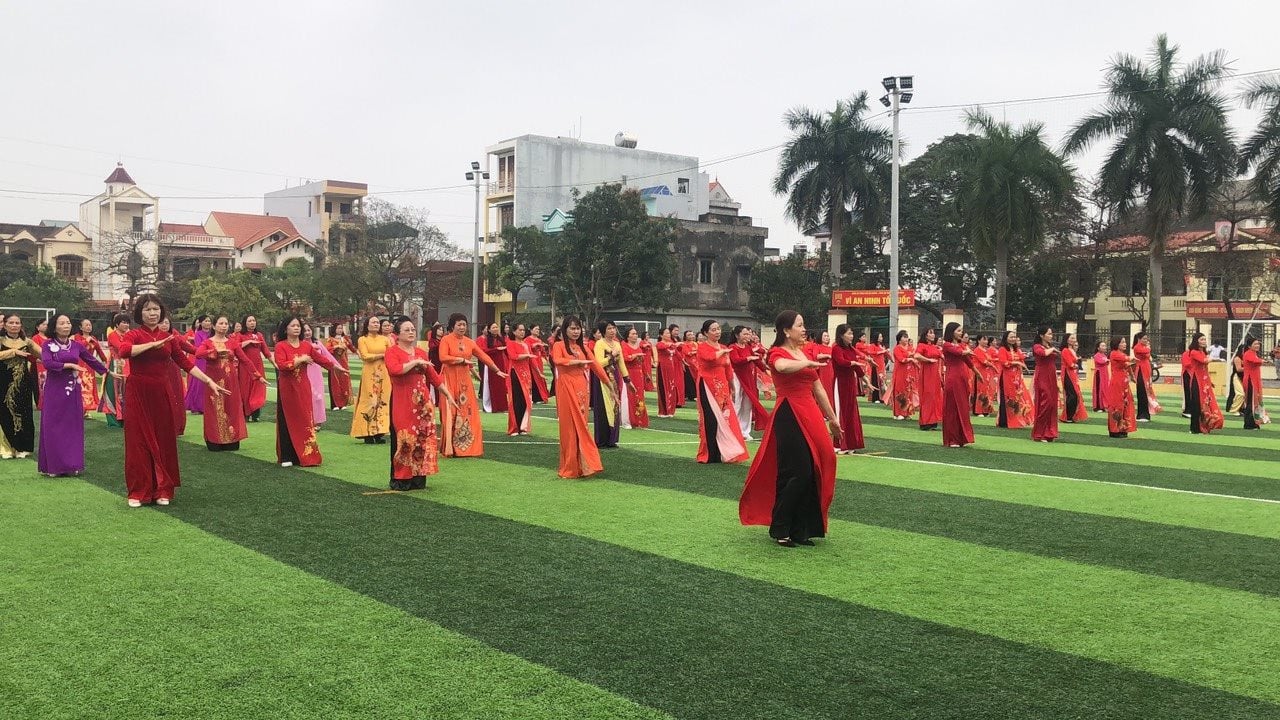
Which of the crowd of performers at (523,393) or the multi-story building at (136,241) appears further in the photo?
the multi-story building at (136,241)

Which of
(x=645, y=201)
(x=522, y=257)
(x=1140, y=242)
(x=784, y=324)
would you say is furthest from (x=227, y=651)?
(x=1140, y=242)

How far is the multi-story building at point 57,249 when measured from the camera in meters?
63.4

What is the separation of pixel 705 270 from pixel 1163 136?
20928 mm

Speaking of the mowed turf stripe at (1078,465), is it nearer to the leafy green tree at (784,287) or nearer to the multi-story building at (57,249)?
the leafy green tree at (784,287)

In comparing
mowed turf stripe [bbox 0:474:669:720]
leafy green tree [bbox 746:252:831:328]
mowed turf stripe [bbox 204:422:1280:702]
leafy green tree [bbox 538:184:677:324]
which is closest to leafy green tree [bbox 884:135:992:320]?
leafy green tree [bbox 746:252:831:328]

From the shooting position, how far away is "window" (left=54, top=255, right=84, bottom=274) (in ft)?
211

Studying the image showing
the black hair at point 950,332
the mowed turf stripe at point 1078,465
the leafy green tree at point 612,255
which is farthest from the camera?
the leafy green tree at point 612,255

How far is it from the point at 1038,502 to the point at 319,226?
63661mm

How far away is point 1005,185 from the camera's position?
37219 mm

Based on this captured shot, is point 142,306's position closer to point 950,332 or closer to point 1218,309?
point 950,332

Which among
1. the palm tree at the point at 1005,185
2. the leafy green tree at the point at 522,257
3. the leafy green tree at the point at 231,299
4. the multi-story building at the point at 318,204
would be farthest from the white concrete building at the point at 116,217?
the palm tree at the point at 1005,185

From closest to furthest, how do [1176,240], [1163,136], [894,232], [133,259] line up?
1. [894,232]
2. [1163,136]
3. [1176,240]
4. [133,259]

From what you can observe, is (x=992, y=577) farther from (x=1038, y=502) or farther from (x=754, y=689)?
(x=1038, y=502)

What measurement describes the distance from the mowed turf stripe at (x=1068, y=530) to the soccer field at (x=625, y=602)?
0.04 m
